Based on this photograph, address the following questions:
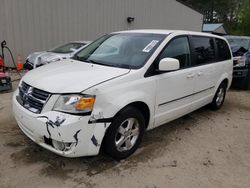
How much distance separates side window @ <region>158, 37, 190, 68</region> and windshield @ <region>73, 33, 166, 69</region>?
0.17 m

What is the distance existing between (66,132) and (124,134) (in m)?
0.80

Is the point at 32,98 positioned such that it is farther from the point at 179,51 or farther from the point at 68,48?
the point at 68,48

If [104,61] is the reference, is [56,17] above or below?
above

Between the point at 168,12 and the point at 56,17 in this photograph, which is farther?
the point at 168,12

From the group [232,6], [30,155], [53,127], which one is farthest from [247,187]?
[232,6]

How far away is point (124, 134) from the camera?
314cm

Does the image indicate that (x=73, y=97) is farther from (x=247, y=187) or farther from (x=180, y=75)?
(x=247, y=187)

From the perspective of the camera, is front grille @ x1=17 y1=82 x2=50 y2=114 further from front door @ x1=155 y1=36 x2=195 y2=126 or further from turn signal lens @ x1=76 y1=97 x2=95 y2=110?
front door @ x1=155 y1=36 x2=195 y2=126

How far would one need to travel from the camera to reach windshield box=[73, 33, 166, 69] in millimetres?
3407

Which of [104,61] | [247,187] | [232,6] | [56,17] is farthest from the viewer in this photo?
[232,6]

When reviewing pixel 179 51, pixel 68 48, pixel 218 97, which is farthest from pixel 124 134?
pixel 68 48

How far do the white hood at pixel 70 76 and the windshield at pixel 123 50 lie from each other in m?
0.22

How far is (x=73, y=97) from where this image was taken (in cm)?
269

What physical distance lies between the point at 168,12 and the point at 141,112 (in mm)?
16202
